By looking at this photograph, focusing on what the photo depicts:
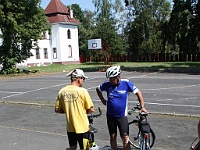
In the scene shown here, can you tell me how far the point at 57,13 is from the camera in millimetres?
53781

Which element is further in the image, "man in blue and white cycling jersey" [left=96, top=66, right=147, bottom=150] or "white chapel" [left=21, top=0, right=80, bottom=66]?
"white chapel" [left=21, top=0, right=80, bottom=66]

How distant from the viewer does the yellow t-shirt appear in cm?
440

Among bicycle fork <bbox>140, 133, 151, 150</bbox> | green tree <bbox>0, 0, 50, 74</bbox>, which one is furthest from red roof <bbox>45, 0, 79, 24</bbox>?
bicycle fork <bbox>140, 133, 151, 150</bbox>

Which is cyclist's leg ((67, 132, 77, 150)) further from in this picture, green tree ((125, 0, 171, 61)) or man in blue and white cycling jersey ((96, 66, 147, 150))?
green tree ((125, 0, 171, 61))

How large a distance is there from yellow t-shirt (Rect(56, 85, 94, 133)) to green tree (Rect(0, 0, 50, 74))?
28.5 meters

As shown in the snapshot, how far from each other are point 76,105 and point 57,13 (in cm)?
5133

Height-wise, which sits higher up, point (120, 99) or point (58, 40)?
point (58, 40)

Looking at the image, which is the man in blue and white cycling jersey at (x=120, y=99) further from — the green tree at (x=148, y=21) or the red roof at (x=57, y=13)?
the red roof at (x=57, y=13)

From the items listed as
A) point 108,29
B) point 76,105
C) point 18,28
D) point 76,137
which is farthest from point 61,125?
point 108,29

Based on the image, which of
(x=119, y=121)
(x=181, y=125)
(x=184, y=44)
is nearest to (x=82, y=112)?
(x=119, y=121)

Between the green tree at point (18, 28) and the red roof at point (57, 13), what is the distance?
1908 centimetres

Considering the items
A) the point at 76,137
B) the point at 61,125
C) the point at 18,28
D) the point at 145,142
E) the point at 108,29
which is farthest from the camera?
the point at 108,29

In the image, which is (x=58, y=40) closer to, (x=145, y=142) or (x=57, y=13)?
(x=57, y=13)

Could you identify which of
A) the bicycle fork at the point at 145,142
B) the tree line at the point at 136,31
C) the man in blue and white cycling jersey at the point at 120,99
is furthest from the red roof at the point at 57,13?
the bicycle fork at the point at 145,142
